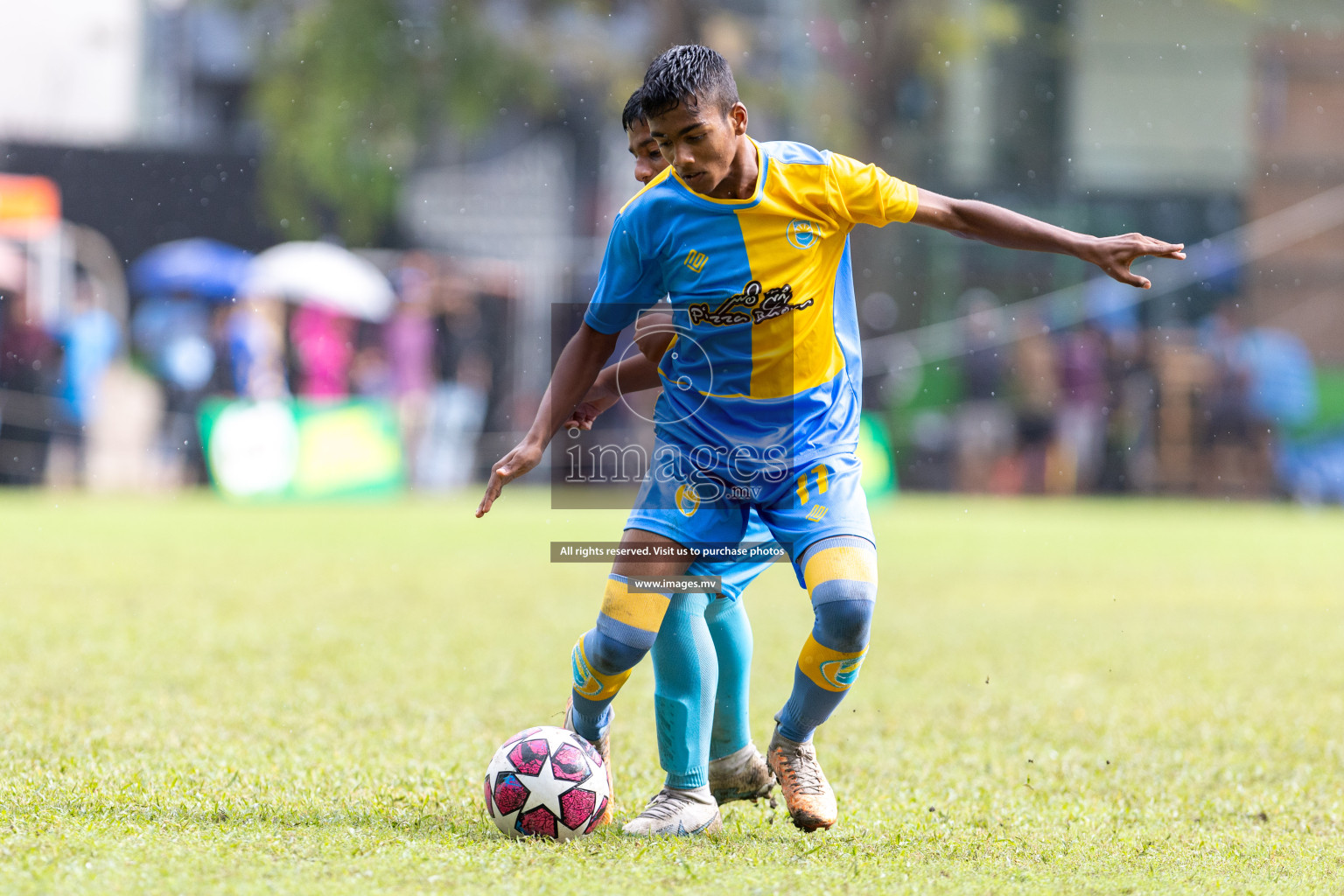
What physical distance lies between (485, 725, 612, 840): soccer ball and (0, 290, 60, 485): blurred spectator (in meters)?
15.2

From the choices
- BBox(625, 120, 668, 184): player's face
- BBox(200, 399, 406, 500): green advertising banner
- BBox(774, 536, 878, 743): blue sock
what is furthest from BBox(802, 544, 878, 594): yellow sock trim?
BBox(200, 399, 406, 500): green advertising banner

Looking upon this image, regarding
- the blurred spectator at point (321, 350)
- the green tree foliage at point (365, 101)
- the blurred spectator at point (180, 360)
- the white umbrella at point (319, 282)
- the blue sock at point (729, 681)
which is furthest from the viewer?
the green tree foliage at point (365, 101)

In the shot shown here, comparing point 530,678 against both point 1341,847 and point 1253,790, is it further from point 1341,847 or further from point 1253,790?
point 1341,847

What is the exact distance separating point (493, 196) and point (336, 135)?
2412 millimetres

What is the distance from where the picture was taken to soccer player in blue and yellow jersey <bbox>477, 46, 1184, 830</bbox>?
12.3ft

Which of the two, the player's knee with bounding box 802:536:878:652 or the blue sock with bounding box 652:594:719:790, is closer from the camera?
the player's knee with bounding box 802:536:878:652

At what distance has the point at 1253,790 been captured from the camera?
4.41m

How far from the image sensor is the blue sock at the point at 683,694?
3.88 meters

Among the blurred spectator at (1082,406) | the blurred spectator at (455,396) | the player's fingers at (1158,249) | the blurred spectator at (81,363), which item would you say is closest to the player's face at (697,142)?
the player's fingers at (1158,249)

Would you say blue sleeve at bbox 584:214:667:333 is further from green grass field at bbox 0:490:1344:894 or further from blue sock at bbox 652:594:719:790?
green grass field at bbox 0:490:1344:894

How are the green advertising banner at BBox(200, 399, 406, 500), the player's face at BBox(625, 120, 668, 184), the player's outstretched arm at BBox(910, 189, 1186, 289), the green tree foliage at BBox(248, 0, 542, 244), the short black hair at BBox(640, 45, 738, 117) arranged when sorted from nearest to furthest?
the short black hair at BBox(640, 45, 738, 117) < the player's outstretched arm at BBox(910, 189, 1186, 289) < the player's face at BBox(625, 120, 668, 184) < the green advertising banner at BBox(200, 399, 406, 500) < the green tree foliage at BBox(248, 0, 542, 244)

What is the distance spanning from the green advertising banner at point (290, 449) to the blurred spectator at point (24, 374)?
184 centimetres

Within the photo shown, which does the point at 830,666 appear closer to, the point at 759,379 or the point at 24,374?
the point at 759,379

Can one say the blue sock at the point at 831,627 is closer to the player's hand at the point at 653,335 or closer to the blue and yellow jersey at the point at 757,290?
the blue and yellow jersey at the point at 757,290
